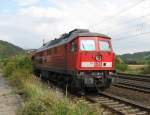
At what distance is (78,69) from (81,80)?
0.51m

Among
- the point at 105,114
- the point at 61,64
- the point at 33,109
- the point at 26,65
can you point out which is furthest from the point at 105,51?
the point at 26,65

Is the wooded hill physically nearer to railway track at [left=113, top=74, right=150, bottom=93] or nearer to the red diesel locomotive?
railway track at [left=113, top=74, right=150, bottom=93]

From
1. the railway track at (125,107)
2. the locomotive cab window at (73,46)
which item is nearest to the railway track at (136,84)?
the locomotive cab window at (73,46)

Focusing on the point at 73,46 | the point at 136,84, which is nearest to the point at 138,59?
the point at 136,84

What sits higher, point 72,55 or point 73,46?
point 73,46

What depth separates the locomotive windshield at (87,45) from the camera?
1670 cm

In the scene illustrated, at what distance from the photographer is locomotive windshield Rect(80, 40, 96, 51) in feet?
54.8

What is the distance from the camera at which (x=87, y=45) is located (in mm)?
16844

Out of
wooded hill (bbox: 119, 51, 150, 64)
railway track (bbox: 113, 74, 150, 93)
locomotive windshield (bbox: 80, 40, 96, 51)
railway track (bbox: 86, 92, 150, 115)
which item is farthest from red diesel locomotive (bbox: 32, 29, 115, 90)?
wooded hill (bbox: 119, 51, 150, 64)

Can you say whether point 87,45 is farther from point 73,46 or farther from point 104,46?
point 104,46

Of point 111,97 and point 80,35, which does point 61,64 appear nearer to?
point 80,35

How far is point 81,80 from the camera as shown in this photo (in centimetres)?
1617

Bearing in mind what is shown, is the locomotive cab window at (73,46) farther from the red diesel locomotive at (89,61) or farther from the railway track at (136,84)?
the railway track at (136,84)

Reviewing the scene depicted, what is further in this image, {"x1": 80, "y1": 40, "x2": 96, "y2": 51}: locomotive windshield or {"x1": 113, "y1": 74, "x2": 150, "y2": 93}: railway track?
{"x1": 113, "y1": 74, "x2": 150, "y2": 93}: railway track
